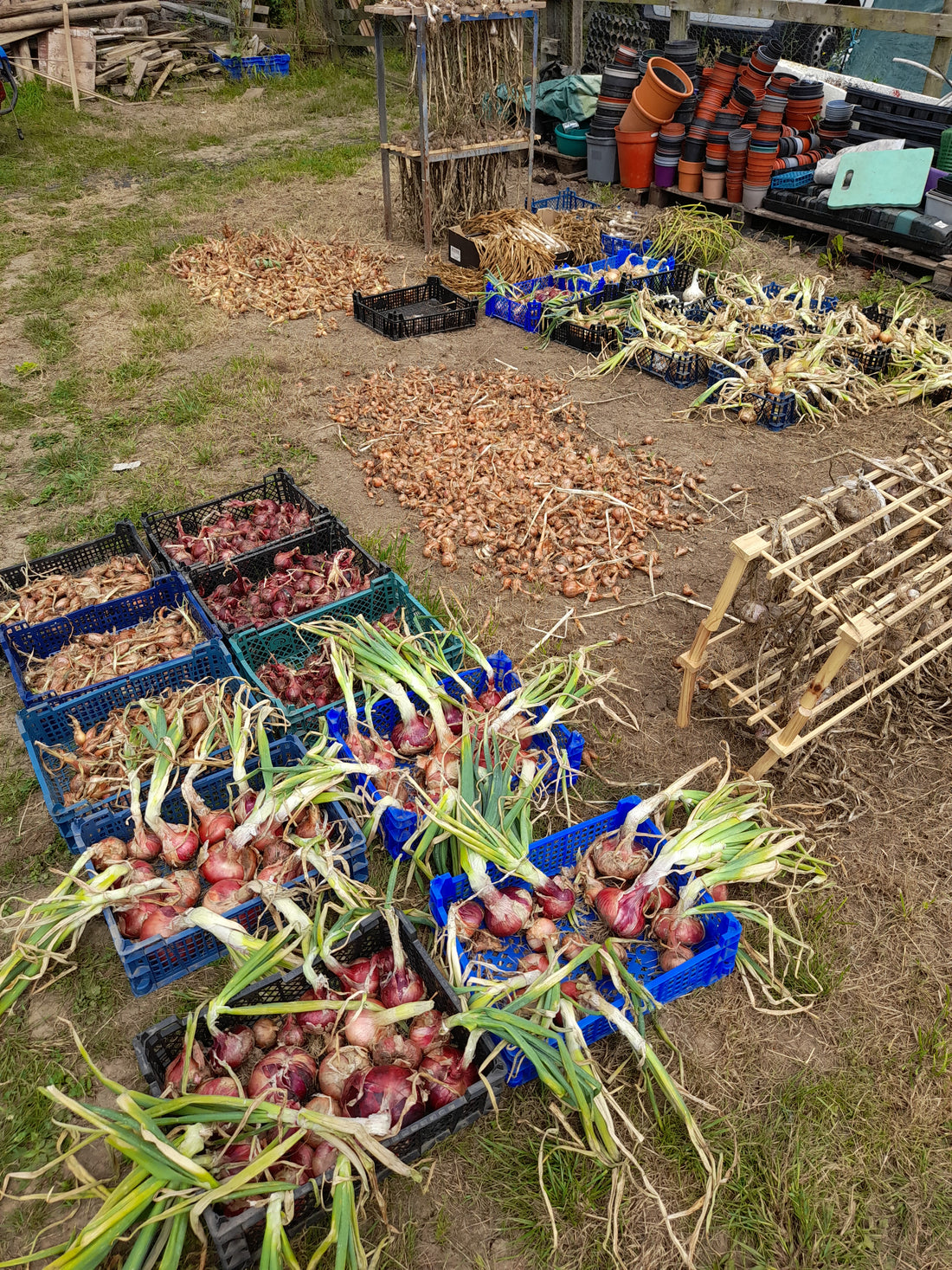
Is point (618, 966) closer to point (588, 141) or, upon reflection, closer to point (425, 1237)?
point (425, 1237)

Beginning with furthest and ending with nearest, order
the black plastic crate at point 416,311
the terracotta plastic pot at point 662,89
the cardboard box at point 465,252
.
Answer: the terracotta plastic pot at point 662,89, the cardboard box at point 465,252, the black plastic crate at point 416,311

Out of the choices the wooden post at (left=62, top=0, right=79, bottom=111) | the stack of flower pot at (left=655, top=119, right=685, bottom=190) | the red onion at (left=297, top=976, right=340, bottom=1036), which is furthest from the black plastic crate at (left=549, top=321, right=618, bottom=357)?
the wooden post at (left=62, top=0, right=79, bottom=111)

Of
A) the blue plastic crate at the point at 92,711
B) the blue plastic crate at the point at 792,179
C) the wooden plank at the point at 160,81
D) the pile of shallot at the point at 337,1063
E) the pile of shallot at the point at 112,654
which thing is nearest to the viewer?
the pile of shallot at the point at 337,1063

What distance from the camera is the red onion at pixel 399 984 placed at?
2.21m

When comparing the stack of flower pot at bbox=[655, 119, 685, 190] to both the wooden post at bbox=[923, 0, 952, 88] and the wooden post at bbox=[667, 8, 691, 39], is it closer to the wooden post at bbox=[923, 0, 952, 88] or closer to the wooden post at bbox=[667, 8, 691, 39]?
the wooden post at bbox=[667, 8, 691, 39]

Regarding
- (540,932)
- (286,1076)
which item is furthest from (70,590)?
(540,932)

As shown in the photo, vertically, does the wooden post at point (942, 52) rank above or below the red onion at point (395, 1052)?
above

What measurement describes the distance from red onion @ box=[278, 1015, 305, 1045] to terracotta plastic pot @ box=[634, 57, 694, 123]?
873 cm

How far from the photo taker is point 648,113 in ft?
26.5

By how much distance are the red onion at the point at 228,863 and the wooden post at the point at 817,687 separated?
1.70m

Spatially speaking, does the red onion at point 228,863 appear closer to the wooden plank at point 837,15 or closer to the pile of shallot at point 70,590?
the pile of shallot at point 70,590

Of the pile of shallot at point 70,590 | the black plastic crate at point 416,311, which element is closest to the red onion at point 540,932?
the pile of shallot at point 70,590

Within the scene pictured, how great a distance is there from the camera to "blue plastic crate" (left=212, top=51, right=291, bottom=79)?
1420 cm

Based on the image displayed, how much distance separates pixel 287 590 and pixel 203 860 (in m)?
1.34
